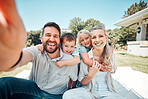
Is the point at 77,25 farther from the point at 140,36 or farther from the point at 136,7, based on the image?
the point at 140,36

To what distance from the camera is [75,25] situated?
96.4 feet

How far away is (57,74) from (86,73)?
625 millimetres

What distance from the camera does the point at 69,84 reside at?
1.91 m

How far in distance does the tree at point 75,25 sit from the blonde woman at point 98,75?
26.5 meters

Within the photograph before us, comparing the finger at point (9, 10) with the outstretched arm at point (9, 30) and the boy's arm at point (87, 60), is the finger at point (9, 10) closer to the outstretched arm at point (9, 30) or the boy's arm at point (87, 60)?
the outstretched arm at point (9, 30)

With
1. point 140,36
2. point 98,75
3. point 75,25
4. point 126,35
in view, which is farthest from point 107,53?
point 75,25

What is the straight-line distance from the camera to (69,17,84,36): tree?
1126 inches

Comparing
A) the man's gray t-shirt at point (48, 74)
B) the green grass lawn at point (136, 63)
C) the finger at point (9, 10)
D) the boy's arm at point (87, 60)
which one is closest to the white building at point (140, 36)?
the green grass lawn at point (136, 63)

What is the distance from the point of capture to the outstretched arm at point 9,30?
432mm

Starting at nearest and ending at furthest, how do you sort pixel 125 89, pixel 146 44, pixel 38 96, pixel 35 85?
pixel 38 96 < pixel 35 85 < pixel 125 89 < pixel 146 44

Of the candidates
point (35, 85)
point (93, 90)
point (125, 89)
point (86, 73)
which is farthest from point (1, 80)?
point (125, 89)

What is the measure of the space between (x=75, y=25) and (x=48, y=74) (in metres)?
29.1

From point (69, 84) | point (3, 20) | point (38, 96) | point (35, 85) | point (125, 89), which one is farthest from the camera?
point (125, 89)

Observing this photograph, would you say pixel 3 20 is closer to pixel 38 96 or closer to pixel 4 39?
pixel 4 39
